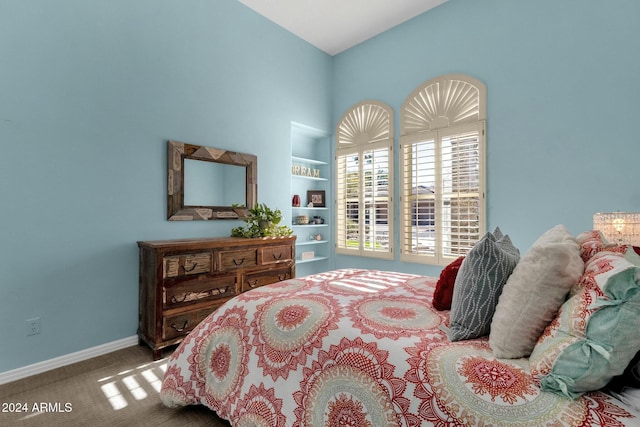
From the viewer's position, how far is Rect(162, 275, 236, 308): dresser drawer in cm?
244

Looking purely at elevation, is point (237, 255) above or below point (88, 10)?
below

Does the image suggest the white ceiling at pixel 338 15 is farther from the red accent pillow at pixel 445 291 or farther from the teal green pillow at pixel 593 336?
the teal green pillow at pixel 593 336

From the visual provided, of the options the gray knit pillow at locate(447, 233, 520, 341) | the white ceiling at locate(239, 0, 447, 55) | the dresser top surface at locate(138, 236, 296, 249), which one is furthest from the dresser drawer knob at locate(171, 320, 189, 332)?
the white ceiling at locate(239, 0, 447, 55)

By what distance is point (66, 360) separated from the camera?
2.33 metres

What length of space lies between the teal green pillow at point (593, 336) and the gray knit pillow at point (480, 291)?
0.23m

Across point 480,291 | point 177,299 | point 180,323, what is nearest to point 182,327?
point 180,323

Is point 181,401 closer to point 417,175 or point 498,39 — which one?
point 417,175

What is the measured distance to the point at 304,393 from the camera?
4.01 feet

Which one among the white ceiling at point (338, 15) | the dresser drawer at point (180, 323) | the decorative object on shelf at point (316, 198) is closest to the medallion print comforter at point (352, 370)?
the dresser drawer at point (180, 323)

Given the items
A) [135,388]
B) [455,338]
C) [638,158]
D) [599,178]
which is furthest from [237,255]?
[638,158]

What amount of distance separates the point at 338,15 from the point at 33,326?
419 cm

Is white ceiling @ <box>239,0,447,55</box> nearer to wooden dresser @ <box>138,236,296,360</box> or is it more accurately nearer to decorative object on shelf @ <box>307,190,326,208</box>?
decorative object on shelf @ <box>307,190,326,208</box>

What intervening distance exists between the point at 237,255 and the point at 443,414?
88.6 inches

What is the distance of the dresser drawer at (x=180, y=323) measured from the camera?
7.96ft
